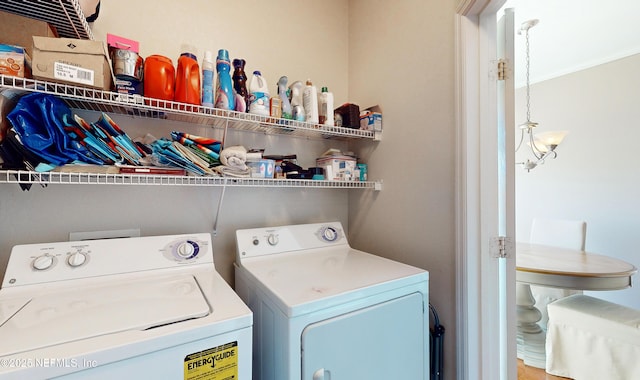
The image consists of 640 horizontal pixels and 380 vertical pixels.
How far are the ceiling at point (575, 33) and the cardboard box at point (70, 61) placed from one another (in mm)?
2589

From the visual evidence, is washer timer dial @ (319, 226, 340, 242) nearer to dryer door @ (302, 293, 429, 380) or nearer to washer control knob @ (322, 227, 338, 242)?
washer control knob @ (322, 227, 338, 242)

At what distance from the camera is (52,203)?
3.82 ft

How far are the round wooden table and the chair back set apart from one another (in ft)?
0.77

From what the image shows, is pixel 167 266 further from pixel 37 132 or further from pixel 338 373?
pixel 338 373

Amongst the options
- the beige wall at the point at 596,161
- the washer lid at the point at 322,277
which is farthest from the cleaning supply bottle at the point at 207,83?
the beige wall at the point at 596,161

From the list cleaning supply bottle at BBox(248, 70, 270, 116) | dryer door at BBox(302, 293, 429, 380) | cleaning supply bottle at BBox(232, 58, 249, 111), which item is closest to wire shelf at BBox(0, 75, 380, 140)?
cleaning supply bottle at BBox(248, 70, 270, 116)

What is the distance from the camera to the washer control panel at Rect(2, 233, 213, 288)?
3.18ft

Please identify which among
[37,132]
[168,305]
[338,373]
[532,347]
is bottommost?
[532,347]

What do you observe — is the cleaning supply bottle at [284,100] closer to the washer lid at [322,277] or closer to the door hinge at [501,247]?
the washer lid at [322,277]

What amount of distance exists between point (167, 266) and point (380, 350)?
975mm

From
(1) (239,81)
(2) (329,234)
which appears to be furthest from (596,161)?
(1) (239,81)

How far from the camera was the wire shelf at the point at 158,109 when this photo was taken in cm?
90

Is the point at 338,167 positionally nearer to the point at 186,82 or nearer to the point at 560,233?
the point at 186,82

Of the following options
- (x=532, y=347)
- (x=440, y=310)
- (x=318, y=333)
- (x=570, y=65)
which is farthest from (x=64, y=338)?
(x=570, y=65)
